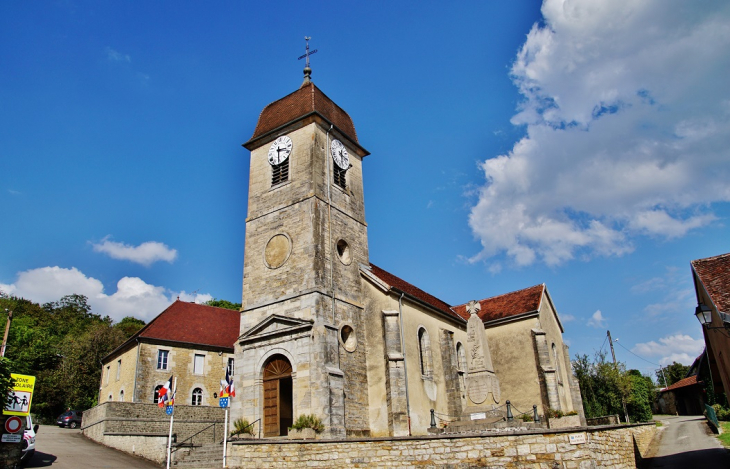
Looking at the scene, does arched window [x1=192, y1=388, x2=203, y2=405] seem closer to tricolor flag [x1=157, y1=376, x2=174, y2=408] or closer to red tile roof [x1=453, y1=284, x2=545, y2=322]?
tricolor flag [x1=157, y1=376, x2=174, y2=408]

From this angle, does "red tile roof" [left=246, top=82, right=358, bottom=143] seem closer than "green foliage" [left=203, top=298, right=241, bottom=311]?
Yes

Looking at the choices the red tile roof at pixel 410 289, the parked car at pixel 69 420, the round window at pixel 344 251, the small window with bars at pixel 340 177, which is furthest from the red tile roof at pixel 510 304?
the parked car at pixel 69 420

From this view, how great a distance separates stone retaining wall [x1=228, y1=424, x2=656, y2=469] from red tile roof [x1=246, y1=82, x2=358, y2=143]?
14.1 m

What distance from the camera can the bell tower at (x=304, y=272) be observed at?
18703 mm

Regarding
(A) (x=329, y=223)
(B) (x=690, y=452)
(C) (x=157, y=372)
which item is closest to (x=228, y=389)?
(A) (x=329, y=223)

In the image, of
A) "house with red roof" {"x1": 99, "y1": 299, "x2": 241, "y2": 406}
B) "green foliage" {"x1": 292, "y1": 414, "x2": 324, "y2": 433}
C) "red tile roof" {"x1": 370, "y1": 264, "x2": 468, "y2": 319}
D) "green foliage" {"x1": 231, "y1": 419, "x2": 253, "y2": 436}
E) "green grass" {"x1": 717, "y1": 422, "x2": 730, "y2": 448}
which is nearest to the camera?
"green foliage" {"x1": 292, "y1": 414, "x2": 324, "y2": 433}

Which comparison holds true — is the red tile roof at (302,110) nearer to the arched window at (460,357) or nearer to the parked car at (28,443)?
the arched window at (460,357)

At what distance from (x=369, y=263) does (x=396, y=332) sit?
4360 millimetres

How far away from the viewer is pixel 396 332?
20500 millimetres

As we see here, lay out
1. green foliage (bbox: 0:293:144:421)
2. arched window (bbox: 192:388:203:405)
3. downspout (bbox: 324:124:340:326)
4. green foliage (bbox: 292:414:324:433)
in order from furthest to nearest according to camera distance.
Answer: green foliage (bbox: 0:293:144:421), arched window (bbox: 192:388:203:405), downspout (bbox: 324:124:340:326), green foliage (bbox: 292:414:324:433)

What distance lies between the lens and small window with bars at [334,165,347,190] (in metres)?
23.4

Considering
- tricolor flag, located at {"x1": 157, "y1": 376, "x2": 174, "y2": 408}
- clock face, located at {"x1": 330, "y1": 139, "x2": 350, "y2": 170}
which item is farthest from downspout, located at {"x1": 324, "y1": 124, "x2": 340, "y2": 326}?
tricolor flag, located at {"x1": 157, "y1": 376, "x2": 174, "y2": 408}

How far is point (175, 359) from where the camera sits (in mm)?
29234

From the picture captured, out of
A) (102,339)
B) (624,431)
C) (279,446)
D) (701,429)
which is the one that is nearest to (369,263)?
(279,446)
